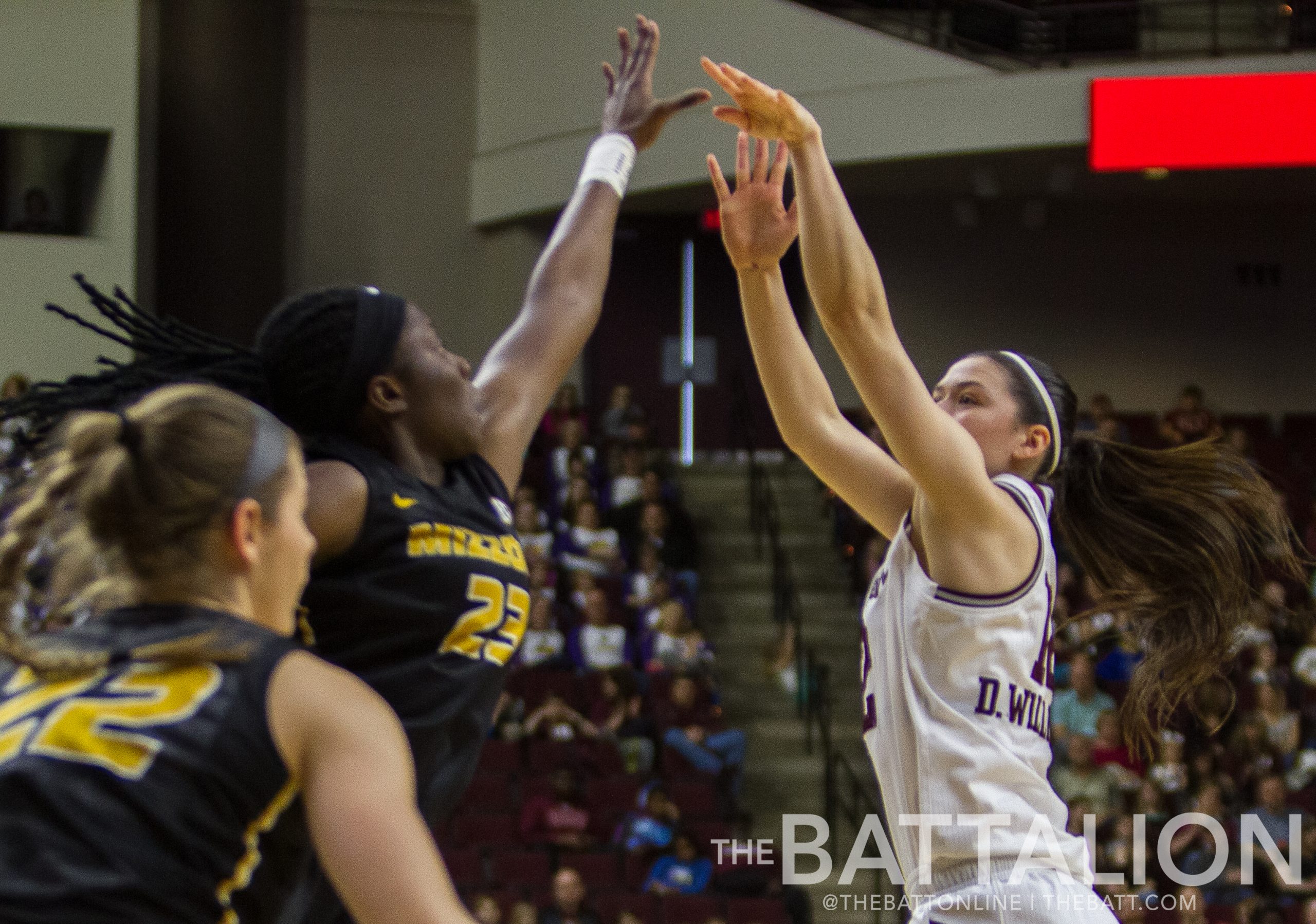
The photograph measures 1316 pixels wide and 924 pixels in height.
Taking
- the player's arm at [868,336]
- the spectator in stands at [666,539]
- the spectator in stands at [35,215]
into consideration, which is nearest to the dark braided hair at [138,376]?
the player's arm at [868,336]

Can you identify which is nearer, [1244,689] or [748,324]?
[748,324]

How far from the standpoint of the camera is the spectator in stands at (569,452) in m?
10.8

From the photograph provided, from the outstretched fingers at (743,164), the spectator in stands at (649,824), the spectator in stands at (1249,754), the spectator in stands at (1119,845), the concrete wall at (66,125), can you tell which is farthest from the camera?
the concrete wall at (66,125)

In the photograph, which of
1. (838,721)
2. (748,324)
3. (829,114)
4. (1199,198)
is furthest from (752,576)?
(748,324)

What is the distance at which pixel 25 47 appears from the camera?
11.4 meters

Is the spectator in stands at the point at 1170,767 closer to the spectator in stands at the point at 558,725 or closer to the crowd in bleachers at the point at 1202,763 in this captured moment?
the crowd in bleachers at the point at 1202,763

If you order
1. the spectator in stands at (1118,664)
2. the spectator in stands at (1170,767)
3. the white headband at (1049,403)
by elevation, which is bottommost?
the spectator in stands at (1170,767)

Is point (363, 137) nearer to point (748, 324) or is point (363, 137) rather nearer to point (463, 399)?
point (748, 324)

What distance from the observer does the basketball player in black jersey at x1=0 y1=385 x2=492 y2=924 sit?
1.37 m

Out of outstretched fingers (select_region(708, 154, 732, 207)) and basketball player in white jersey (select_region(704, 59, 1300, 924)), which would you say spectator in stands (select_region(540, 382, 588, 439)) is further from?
basketball player in white jersey (select_region(704, 59, 1300, 924))

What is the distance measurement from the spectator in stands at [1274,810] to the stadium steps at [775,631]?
221cm

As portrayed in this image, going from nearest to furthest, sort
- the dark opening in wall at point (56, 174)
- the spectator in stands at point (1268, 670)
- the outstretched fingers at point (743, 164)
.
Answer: the outstretched fingers at point (743, 164) < the spectator in stands at point (1268, 670) < the dark opening in wall at point (56, 174)

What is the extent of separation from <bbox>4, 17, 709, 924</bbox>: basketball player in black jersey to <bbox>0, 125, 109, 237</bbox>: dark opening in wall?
1043 cm

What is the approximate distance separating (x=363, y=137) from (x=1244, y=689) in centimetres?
873
